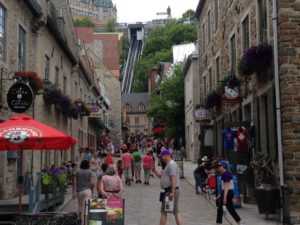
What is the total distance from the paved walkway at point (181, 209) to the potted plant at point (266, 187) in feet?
1.12

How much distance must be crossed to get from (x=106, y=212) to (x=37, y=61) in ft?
33.2

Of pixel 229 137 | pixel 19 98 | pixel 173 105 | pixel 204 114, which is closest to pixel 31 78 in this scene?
pixel 19 98

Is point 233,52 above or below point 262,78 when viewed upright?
above

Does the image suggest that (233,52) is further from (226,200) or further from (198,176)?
(226,200)

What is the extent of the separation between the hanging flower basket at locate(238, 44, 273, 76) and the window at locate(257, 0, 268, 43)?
3.13 feet

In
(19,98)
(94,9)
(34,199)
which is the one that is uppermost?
(94,9)

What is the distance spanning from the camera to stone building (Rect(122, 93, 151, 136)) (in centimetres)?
11688

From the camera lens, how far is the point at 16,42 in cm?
1588

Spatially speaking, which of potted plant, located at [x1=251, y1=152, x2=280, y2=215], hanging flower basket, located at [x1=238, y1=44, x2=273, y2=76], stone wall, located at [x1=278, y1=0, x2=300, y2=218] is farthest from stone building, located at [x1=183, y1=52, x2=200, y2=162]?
stone wall, located at [x1=278, y1=0, x2=300, y2=218]

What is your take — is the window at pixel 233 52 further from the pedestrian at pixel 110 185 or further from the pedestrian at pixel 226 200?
the pedestrian at pixel 110 185

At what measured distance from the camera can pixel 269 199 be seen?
41.3ft

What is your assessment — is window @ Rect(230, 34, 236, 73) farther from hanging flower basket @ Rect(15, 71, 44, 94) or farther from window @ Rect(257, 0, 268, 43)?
hanging flower basket @ Rect(15, 71, 44, 94)

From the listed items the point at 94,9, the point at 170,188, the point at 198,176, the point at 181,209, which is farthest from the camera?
the point at 94,9

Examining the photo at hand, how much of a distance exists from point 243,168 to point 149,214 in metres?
3.29
